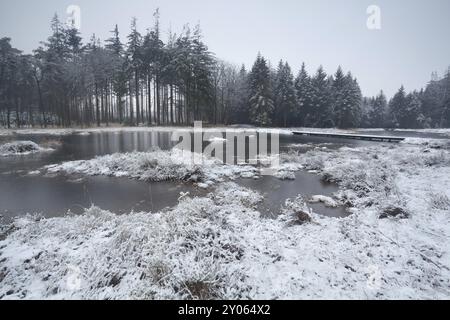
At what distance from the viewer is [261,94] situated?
155 ft

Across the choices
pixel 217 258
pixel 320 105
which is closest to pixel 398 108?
pixel 320 105

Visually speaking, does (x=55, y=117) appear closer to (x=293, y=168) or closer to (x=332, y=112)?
(x=293, y=168)

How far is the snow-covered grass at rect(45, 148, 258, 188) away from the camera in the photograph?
1166cm

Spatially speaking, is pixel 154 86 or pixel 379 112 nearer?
pixel 154 86

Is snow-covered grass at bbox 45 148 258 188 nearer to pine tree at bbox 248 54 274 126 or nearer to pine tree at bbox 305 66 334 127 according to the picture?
pine tree at bbox 248 54 274 126

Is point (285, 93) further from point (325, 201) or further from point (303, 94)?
point (325, 201)

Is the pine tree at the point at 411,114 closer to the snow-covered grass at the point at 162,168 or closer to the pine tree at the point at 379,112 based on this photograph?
the pine tree at the point at 379,112

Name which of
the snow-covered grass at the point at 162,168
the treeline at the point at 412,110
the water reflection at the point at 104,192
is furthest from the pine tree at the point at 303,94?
the water reflection at the point at 104,192

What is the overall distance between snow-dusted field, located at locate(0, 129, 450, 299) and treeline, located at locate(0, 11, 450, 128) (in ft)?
130

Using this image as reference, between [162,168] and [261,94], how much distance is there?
129ft

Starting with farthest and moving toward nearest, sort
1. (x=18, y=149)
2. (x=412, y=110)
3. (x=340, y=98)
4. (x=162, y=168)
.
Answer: (x=412, y=110), (x=340, y=98), (x=18, y=149), (x=162, y=168)

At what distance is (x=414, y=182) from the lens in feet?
32.0

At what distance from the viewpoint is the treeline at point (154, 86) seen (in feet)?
131

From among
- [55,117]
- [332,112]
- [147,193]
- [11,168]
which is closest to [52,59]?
[55,117]
